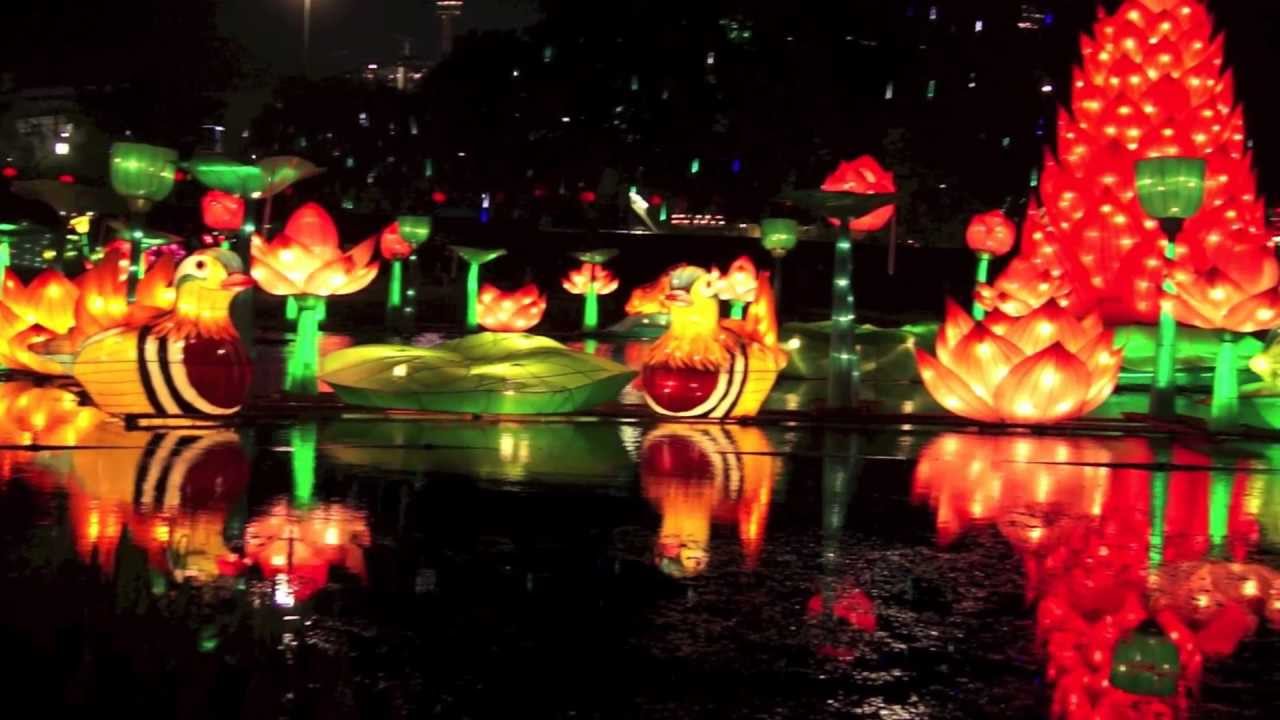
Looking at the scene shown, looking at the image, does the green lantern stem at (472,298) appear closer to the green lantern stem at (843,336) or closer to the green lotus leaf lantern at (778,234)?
the green lotus leaf lantern at (778,234)

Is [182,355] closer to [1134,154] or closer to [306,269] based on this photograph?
[306,269]

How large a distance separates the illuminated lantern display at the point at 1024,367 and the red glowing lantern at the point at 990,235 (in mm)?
10006

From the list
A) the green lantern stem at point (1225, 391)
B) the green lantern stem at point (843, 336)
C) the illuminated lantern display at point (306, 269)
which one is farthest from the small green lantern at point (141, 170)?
the green lantern stem at point (1225, 391)

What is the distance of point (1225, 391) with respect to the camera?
15.5m

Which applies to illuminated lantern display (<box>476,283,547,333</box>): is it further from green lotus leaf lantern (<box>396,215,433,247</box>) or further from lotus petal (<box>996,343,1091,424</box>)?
lotus petal (<box>996,343,1091,424</box>)

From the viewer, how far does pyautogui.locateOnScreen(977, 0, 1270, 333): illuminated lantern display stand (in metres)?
22.8

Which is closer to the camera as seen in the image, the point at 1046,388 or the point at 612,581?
the point at 612,581

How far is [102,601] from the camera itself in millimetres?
6715

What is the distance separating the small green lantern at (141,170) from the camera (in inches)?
612

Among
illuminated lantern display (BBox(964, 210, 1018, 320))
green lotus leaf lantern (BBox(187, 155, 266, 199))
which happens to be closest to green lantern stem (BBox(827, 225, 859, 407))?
green lotus leaf lantern (BBox(187, 155, 266, 199))

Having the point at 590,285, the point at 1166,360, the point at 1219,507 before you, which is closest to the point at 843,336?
the point at 1166,360

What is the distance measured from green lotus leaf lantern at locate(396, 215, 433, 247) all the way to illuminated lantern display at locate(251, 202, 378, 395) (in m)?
10.6

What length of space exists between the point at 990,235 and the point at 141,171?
14745 millimetres

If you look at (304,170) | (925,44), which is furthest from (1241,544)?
(925,44)
